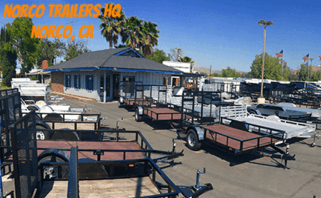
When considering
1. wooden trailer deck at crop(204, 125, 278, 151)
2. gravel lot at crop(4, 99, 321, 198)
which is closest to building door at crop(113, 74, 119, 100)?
gravel lot at crop(4, 99, 321, 198)

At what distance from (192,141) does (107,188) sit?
5911 mm

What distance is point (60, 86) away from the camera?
32.5 m

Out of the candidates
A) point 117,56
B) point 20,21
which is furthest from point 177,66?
point 20,21

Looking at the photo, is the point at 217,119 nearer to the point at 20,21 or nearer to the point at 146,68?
the point at 146,68

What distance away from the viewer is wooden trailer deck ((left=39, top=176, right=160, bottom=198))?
3.67 m

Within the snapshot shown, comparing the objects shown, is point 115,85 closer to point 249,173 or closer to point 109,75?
point 109,75

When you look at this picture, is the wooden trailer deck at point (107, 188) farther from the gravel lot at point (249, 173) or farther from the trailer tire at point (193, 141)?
the trailer tire at point (193, 141)

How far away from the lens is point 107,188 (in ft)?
12.8

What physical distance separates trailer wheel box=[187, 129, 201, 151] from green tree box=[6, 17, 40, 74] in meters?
52.6

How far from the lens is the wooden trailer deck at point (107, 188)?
3.67 metres

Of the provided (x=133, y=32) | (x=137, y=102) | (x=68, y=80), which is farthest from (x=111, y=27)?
(x=137, y=102)

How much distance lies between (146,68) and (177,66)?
19497mm

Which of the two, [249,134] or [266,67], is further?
[266,67]

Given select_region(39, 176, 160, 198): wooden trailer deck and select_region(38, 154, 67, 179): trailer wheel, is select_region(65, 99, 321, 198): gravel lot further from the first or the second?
select_region(38, 154, 67, 179): trailer wheel
